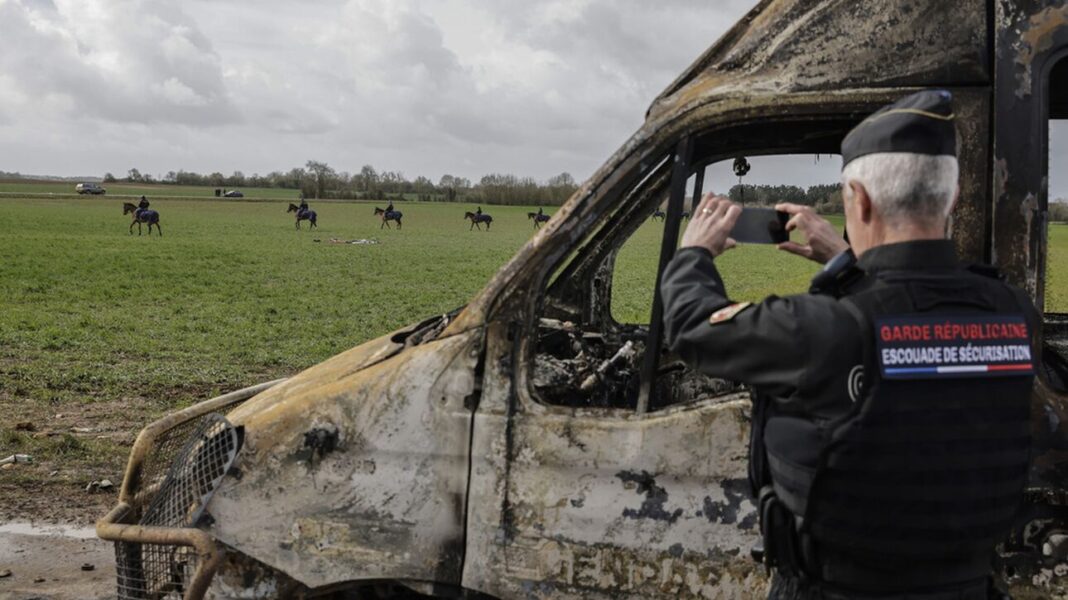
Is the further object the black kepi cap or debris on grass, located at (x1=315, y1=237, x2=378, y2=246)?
debris on grass, located at (x1=315, y1=237, x2=378, y2=246)

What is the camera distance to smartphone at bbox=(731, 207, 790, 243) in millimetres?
2488

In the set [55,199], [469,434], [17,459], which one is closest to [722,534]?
[469,434]

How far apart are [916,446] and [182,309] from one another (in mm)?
16579

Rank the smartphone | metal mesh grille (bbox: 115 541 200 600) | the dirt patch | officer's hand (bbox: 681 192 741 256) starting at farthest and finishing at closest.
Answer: the dirt patch, metal mesh grille (bbox: 115 541 200 600), the smartphone, officer's hand (bbox: 681 192 741 256)

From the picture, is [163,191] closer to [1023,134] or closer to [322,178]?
[322,178]

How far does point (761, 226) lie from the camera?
8.26 ft

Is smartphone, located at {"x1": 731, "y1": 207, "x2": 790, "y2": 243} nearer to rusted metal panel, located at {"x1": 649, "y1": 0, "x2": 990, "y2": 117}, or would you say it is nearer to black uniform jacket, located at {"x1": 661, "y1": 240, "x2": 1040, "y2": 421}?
black uniform jacket, located at {"x1": 661, "y1": 240, "x2": 1040, "y2": 421}

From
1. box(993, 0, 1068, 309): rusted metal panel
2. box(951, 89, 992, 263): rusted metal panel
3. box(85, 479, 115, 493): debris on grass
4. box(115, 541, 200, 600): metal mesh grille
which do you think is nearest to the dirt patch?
box(85, 479, 115, 493): debris on grass

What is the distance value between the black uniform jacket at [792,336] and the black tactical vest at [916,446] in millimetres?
29

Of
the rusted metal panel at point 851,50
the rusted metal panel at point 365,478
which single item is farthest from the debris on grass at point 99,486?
the rusted metal panel at point 851,50

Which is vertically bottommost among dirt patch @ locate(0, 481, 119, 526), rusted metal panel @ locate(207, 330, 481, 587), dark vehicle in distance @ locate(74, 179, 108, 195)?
dark vehicle in distance @ locate(74, 179, 108, 195)

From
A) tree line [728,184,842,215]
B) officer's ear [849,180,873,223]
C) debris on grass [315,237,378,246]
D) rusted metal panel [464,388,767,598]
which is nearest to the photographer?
officer's ear [849,180,873,223]

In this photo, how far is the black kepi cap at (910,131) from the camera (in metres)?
2.05

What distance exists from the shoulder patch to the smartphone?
0.36 m
